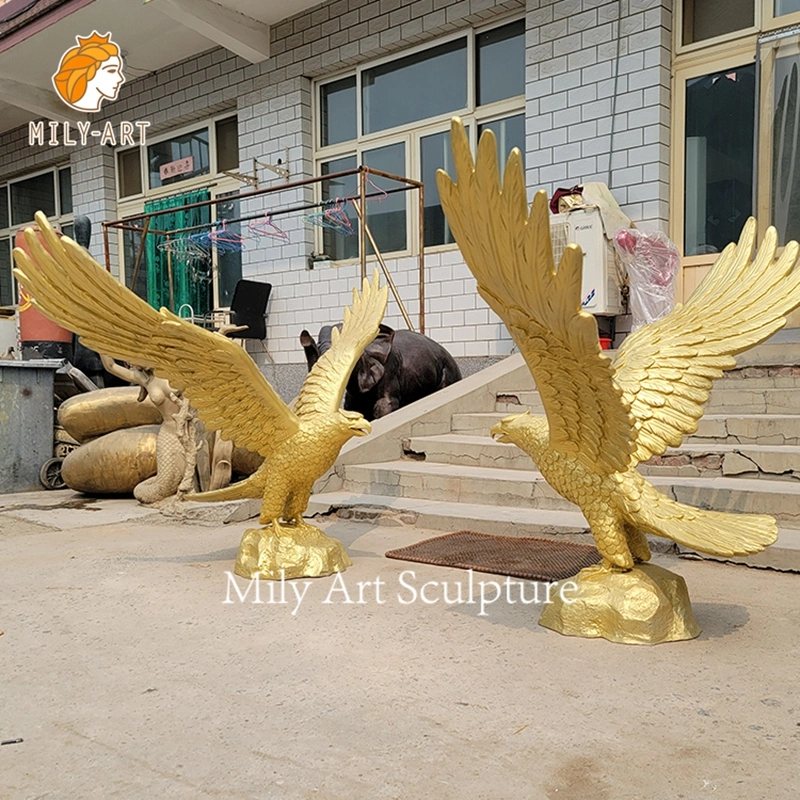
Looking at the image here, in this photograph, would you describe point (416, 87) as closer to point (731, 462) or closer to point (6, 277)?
point (731, 462)

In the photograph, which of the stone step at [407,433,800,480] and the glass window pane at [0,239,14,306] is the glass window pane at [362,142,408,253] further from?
the glass window pane at [0,239,14,306]

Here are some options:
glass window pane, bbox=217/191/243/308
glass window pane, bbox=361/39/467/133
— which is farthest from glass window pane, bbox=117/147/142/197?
glass window pane, bbox=361/39/467/133

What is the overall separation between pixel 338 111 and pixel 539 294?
6858 mm

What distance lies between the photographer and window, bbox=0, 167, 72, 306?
10.6 meters

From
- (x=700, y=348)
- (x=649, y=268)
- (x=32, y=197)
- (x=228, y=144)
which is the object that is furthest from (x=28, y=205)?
(x=700, y=348)

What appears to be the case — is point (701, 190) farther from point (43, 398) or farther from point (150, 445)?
point (43, 398)

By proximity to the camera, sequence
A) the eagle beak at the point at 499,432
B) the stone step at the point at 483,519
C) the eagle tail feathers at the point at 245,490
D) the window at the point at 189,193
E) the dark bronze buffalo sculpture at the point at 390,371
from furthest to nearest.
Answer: the window at the point at 189,193
the dark bronze buffalo sculpture at the point at 390,371
the eagle tail feathers at the point at 245,490
the stone step at the point at 483,519
the eagle beak at the point at 499,432

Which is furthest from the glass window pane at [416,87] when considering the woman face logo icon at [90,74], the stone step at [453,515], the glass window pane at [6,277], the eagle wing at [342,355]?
the glass window pane at [6,277]

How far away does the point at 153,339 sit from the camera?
2.26m

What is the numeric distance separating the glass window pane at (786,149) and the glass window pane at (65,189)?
9.27 metres

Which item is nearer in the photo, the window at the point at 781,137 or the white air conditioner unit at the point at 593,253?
the window at the point at 781,137

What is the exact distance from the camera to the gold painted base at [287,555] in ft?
8.52

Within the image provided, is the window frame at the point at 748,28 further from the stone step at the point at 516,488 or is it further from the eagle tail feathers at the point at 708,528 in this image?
the eagle tail feathers at the point at 708,528

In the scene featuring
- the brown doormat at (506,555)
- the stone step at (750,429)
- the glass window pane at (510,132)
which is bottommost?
the brown doormat at (506,555)
